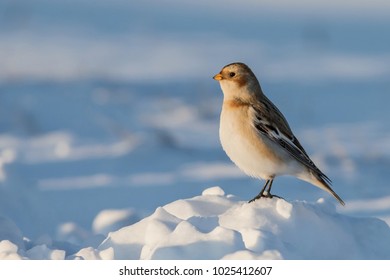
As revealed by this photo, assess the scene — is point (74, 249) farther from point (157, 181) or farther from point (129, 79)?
point (129, 79)

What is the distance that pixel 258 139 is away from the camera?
5.54 metres

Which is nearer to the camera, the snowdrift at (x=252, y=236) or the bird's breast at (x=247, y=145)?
the snowdrift at (x=252, y=236)

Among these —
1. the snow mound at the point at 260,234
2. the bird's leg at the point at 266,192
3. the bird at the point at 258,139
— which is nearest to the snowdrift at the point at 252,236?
the snow mound at the point at 260,234

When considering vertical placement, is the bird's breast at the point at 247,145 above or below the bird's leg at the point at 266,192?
above

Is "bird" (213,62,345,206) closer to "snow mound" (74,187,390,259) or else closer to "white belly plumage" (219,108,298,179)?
"white belly plumage" (219,108,298,179)

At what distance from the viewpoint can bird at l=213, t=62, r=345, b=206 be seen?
18.1 feet

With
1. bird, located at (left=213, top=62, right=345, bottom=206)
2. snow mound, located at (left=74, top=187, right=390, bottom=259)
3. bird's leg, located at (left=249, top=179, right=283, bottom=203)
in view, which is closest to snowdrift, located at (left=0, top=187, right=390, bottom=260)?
snow mound, located at (left=74, top=187, right=390, bottom=259)

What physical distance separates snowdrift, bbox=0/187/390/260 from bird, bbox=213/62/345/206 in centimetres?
36

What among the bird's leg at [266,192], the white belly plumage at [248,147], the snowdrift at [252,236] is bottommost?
the snowdrift at [252,236]

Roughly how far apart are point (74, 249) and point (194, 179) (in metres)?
2.68

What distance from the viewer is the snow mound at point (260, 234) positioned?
4.57 metres

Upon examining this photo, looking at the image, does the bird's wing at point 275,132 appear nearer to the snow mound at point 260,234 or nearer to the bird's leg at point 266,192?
the bird's leg at point 266,192

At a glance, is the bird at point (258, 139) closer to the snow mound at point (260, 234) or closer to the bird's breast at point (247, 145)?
the bird's breast at point (247, 145)

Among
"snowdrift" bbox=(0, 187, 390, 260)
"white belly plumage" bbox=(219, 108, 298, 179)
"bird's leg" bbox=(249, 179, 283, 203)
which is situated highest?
"white belly plumage" bbox=(219, 108, 298, 179)
